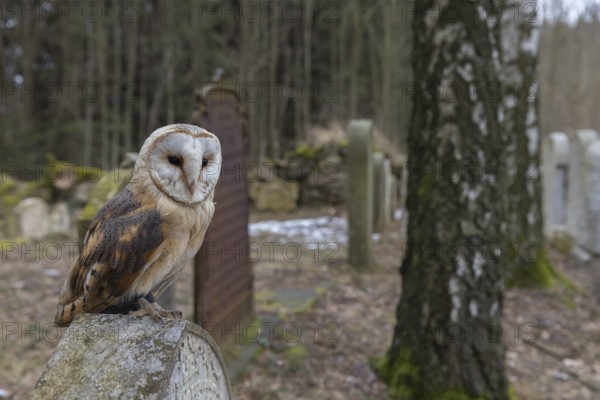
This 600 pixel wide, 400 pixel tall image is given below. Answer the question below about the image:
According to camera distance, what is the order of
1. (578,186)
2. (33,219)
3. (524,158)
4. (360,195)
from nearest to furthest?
1. (524,158)
2. (360,195)
3. (578,186)
4. (33,219)

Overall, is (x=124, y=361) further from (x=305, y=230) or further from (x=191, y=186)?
(x=305, y=230)

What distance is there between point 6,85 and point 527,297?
15955mm

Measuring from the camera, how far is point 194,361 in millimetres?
1599

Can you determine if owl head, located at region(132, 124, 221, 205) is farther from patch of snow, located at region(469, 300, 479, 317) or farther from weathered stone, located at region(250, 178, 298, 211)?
weathered stone, located at region(250, 178, 298, 211)

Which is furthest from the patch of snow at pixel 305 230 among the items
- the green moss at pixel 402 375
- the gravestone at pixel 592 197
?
the green moss at pixel 402 375

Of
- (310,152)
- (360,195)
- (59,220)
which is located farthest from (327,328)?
(310,152)

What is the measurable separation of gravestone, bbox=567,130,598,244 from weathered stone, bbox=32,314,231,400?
323 inches

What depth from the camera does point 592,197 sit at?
8289 millimetres

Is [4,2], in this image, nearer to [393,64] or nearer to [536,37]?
[393,64]

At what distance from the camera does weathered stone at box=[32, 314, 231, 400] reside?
137 cm

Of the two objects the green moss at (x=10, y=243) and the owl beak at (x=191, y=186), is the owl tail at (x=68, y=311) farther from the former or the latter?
the green moss at (x=10, y=243)

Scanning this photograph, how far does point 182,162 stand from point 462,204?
2.69 meters

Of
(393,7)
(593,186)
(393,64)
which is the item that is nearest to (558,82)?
(393,64)

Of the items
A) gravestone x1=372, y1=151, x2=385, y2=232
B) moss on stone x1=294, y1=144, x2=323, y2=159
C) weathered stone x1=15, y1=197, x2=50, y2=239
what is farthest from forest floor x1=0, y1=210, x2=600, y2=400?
moss on stone x1=294, y1=144, x2=323, y2=159
